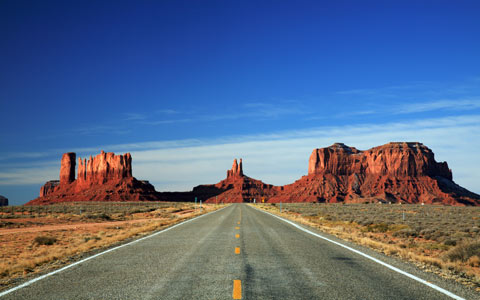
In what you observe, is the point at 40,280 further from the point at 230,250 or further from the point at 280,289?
the point at 230,250

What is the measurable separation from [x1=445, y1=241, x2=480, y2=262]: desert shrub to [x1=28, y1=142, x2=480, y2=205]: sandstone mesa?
134169 mm

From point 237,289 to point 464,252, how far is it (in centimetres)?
991

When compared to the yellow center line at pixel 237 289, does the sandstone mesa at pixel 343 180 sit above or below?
above

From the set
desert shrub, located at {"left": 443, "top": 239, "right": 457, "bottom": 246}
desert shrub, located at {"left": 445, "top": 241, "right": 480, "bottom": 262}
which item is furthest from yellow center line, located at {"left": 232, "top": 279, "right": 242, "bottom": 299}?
desert shrub, located at {"left": 443, "top": 239, "right": 457, "bottom": 246}

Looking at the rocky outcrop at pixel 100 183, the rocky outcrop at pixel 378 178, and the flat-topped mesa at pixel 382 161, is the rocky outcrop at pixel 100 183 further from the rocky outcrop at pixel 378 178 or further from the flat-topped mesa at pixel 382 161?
the flat-topped mesa at pixel 382 161

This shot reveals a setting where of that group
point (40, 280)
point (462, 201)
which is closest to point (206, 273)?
point (40, 280)

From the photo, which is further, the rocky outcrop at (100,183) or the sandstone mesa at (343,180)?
the rocky outcrop at (100,183)

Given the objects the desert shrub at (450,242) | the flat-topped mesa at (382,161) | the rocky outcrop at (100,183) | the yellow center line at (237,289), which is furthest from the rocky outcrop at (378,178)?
the yellow center line at (237,289)

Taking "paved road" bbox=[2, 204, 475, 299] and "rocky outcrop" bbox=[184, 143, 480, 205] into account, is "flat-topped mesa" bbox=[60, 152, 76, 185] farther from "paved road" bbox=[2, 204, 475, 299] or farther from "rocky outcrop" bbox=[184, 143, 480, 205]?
"paved road" bbox=[2, 204, 475, 299]

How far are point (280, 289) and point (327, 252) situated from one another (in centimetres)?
550

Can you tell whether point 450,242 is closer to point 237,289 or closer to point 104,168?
point 237,289

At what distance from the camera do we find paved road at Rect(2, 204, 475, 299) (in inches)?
251

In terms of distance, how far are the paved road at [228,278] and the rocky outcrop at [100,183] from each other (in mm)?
153717

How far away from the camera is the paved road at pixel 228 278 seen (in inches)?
251
